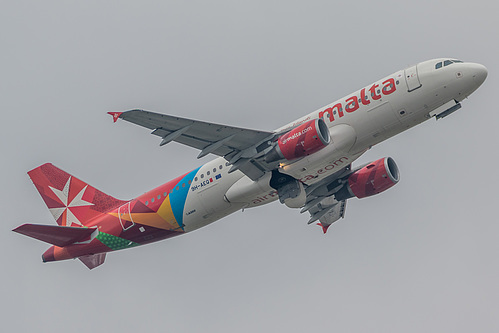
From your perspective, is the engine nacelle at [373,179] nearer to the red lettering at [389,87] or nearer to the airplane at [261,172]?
the airplane at [261,172]

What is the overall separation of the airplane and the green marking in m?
0.07

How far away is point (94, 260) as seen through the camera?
Result: 52.5 meters

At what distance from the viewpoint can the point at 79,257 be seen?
170ft

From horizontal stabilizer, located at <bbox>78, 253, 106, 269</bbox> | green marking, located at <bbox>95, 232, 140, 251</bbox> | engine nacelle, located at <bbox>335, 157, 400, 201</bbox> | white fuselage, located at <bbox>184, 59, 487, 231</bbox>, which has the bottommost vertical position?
horizontal stabilizer, located at <bbox>78, 253, 106, 269</bbox>

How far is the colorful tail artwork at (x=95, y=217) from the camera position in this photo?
48688 millimetres

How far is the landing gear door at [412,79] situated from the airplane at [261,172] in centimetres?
6

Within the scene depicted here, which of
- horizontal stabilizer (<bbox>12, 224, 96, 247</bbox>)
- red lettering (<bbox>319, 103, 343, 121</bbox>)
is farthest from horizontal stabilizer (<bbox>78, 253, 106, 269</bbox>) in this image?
red lettering (<bbox>319, 103, 343, 121</bbox>)

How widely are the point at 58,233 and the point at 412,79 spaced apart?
25.1m

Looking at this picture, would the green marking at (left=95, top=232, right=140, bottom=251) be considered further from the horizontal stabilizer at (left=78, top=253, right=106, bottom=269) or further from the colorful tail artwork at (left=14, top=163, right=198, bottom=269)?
the horizontal stabilizer at (left=78, top=253, right=106, bottom=269)

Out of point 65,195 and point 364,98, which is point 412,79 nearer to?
point 364,98

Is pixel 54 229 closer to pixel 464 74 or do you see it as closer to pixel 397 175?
pixel 397 175

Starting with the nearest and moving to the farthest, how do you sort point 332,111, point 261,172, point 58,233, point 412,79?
point 412,79 → point 332,111 → point 261,172 → point 58,233

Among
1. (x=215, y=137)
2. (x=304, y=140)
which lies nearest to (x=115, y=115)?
(x=215, y=137)

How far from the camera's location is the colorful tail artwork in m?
48.7
